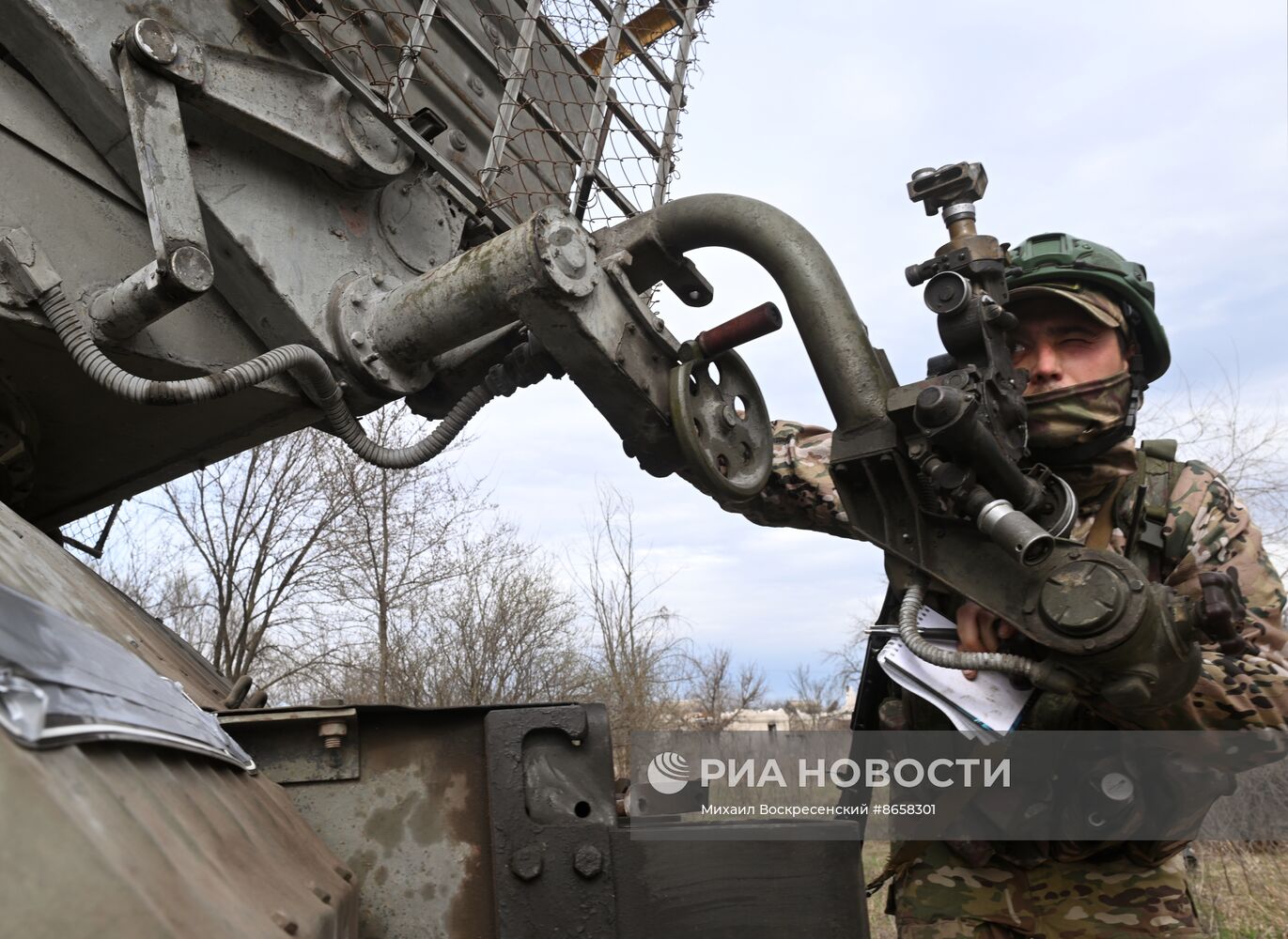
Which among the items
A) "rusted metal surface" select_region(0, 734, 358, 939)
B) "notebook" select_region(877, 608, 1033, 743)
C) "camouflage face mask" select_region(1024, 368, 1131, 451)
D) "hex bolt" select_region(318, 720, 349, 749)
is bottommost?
"rusted metal surface" select_region(0, 734, 358, 939)

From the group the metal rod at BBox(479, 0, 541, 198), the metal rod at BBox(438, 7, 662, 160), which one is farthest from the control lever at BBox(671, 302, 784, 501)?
the metal rod at BBox(438, 7, 662, 160)

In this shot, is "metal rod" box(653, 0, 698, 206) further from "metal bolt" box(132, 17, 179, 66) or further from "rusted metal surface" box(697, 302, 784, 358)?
"metal bolt" box(132, 17, 179, 66)

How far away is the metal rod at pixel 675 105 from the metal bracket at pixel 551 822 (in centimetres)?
204

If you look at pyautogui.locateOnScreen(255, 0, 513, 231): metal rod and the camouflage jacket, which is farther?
pyautogui.locateOnScreen(255, 0, 513, 231): metal rod

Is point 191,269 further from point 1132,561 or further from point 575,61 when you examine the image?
point 1132,561

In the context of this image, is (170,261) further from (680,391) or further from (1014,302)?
(1014,302)

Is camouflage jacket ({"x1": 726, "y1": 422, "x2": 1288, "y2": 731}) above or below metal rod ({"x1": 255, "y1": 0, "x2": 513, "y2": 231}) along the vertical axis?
below

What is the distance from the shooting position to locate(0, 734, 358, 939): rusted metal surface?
0.80 metres

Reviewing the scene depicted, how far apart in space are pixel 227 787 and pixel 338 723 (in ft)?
1.49

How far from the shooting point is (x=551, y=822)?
6.30 feet

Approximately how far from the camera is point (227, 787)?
1.51m

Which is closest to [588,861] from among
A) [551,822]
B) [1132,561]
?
[551,822]

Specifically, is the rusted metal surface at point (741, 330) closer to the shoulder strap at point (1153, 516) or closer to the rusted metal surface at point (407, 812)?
the shoulder strap at point (1153, 516)

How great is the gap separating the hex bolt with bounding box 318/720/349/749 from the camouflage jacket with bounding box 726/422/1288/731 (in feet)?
4.64
